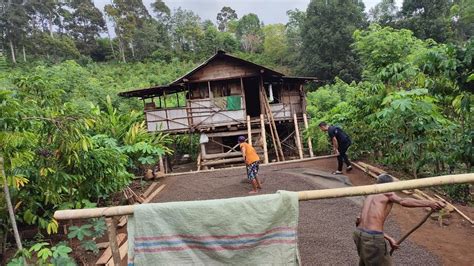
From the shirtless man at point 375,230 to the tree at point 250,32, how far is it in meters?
49.1

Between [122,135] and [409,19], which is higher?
[409,19]

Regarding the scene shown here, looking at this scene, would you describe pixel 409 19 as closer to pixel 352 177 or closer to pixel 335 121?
pixel 335 121

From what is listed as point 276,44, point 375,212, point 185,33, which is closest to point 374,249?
point 375,212

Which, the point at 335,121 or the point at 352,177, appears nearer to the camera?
the point at 352,177

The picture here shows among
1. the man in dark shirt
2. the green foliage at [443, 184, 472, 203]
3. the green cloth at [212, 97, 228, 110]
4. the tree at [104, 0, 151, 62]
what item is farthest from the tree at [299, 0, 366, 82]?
the green foliage at [443, 184, 472, 203]

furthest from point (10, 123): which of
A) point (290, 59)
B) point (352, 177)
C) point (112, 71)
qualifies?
point (290, 59)

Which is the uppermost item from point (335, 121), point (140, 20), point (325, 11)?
point (140, 20)

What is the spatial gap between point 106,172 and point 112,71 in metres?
30.3

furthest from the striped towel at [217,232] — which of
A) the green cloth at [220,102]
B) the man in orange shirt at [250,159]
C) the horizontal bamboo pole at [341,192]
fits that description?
the green cloth at [220,102]

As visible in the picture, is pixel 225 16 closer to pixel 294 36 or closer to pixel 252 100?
pixel 294 36

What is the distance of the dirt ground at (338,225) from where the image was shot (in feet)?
15.3

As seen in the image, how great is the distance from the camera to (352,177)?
348 inches

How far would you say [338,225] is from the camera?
18.9 ft

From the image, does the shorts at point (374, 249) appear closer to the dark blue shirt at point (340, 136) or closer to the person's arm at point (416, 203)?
the person's arm at point (416, 203)
